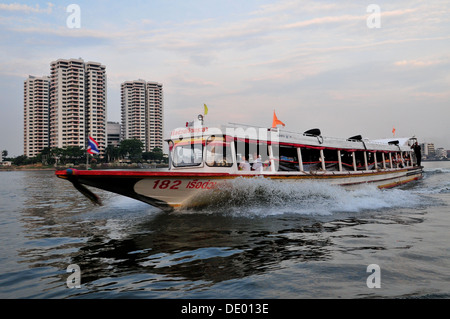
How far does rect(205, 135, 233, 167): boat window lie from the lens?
1013 centimetres

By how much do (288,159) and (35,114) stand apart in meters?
165

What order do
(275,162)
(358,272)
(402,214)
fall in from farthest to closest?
(275,162), (402,214), (358,272)

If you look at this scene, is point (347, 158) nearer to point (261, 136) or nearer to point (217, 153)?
point (261, 136)

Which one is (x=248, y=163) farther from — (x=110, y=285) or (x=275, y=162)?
(x=110, y=285)

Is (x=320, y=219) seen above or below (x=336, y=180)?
below

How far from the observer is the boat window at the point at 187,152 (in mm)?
10336

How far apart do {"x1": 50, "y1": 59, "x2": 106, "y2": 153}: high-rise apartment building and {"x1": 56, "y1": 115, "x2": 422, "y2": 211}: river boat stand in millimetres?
125059

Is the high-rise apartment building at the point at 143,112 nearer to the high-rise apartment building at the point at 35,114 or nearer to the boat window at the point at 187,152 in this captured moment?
the high-rise apartment building at the point at 35,114

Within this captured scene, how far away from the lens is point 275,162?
12.1 metres

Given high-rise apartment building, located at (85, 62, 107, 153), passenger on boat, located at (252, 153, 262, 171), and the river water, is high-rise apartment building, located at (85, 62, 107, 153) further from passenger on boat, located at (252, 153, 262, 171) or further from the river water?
the river water

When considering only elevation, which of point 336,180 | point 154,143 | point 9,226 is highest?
point 154,143

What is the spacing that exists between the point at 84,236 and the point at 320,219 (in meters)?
6.16
